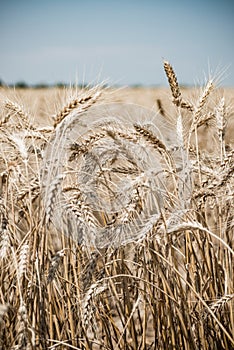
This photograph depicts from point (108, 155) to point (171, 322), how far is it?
0.58m

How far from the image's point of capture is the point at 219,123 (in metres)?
2.03

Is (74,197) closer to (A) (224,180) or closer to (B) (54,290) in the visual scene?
(B) (54,290)

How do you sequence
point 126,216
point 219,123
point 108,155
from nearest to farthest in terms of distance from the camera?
point 126,216 → point 108,155 → point 219,123

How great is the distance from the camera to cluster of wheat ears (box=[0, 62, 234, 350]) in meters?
1.52

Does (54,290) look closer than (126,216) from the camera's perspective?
No

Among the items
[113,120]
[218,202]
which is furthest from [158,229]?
[113,120]

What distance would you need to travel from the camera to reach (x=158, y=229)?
1664mm

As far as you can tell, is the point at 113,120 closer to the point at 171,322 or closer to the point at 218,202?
the point at 218,202

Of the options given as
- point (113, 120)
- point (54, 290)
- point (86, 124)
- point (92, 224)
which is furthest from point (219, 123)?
point (54, 290)

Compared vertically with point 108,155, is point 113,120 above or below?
above

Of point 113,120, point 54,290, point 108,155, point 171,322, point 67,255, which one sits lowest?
point 171,322

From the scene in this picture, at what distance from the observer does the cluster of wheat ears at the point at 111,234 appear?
152cm

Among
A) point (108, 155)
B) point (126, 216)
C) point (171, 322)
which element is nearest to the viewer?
point (126, 216)

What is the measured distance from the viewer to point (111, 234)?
1591 millimetres
